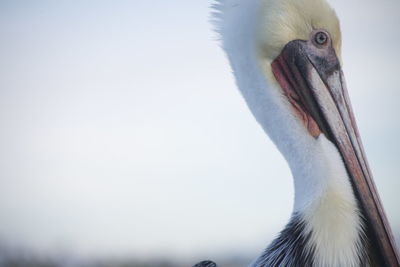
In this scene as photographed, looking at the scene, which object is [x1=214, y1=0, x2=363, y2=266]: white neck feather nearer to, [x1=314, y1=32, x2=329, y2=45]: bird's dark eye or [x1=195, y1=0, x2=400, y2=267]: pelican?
[x1=195, y1=0, x2=400, y2=267]: pelican

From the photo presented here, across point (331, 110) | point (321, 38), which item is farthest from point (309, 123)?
point (321, 38)

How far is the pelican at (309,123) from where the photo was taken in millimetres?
3230

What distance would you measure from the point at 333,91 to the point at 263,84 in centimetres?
26

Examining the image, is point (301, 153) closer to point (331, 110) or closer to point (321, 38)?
point (331, 110)

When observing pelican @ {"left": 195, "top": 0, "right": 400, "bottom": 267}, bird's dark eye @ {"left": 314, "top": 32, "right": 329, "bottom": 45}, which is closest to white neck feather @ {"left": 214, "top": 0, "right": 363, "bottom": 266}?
pelican @ {"left": 195, "top": 0, "right": 400, "bottom": 267}

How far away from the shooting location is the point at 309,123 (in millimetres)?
3359

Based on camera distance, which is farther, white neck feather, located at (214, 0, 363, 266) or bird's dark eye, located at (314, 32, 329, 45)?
bird's dark eye, located at (314, 32, 329, 45)

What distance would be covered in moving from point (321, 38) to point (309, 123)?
31 cm

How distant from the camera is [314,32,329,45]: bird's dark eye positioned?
3.38 m

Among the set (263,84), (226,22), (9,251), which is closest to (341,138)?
(263,84)

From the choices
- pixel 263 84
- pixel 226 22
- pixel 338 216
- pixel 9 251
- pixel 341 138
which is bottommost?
pixel 9 251

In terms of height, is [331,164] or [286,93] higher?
[286,93]

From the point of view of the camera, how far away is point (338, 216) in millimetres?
3238

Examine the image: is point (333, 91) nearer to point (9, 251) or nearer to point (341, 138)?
point (341, 138)
